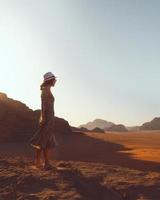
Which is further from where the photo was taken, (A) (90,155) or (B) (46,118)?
(A) (90,155)

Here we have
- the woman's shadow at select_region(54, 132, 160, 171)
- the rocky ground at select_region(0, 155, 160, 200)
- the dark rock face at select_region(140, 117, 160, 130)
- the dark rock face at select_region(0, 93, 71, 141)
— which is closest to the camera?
the rocky ground at select_region(0, 155, 160, 200)

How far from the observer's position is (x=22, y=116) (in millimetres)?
21922

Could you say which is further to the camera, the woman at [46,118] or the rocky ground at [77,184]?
the woman at [46,118]

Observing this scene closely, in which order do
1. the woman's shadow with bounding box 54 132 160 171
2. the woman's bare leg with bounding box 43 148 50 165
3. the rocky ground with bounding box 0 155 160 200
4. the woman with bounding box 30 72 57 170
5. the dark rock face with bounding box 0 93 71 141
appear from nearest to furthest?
the rocky ground with bounding box 0 155 160 200, the woman's bare leg with bounding box 43 148 50 165, the woman with bounding box 30 72 57 170, the woman's shadow with bounding box 54 132 160 171, the dark rock face with bounding box 0 93 71 141

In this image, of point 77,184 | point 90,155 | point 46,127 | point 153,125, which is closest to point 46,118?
point 46,127

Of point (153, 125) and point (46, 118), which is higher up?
point (153, 125)

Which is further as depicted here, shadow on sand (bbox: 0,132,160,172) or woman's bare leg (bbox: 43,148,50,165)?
shadow on sand (bbox: 0,132,160,172)

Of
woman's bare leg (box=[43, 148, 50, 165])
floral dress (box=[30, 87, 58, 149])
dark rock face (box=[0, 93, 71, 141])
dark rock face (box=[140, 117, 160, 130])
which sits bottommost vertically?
woman's bare leg (box=[43, 148, 50, 165])

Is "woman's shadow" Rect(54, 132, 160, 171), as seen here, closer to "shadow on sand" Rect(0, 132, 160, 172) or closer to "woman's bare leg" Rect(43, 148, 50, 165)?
"shadow on sand" Rect(0, 132, 160, 172)

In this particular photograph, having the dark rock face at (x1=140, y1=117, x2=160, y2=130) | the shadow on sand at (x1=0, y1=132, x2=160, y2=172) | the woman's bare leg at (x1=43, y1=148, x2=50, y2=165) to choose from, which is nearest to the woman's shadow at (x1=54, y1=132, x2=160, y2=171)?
the shadow on sand at (x1=0, y1=132, x2=160, y2=172)

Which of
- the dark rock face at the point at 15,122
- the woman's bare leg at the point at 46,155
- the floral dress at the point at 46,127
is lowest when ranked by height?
the woman's bare leg at the point at 46,155

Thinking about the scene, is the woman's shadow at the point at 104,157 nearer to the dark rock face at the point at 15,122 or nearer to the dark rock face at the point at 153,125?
the dark rock face at the point at 15,122

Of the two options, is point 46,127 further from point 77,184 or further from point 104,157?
point 104,157

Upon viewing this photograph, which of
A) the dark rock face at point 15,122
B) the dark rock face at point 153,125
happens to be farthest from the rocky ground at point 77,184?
the dark rock face at point 153,125
